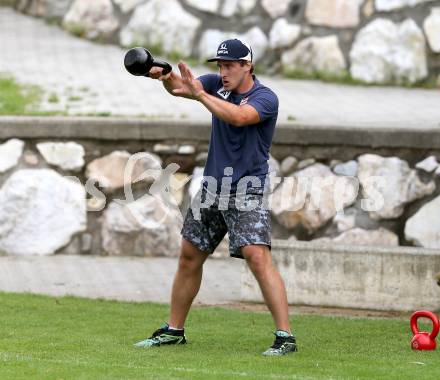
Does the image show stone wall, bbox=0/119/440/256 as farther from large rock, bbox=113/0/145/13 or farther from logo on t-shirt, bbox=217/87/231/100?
logo on t-shirt, bbox=217/87/231/100

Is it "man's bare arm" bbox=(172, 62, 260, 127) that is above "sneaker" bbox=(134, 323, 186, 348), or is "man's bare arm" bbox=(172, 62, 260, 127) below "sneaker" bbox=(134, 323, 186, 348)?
above

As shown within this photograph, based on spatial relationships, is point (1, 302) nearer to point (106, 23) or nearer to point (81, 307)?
point (81, 307)

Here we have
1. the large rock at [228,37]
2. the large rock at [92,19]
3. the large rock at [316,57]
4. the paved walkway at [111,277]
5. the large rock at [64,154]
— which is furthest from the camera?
the large rock at [92,19]

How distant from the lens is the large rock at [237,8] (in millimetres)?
13312

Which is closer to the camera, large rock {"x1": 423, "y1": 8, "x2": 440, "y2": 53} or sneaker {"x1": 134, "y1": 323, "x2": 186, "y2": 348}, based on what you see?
sneaker {"x1": 134, "y1": 323, "x2": 186, "y2": 348}

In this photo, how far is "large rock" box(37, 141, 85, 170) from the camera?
11008 millimetres

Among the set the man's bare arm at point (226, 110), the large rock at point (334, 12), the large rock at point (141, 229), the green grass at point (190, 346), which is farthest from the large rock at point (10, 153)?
the man's bare arm at point (226, 110)

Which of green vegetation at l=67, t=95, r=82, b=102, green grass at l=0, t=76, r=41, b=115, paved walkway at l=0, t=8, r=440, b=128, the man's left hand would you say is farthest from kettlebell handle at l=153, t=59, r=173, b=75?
green vegetation at l=67, t=95, r=82, b=102

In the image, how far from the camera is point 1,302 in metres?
9.06

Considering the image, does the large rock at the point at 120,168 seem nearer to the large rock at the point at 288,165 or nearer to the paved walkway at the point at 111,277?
the paved walkway at the point at 111,277

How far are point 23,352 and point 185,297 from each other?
1062 mm

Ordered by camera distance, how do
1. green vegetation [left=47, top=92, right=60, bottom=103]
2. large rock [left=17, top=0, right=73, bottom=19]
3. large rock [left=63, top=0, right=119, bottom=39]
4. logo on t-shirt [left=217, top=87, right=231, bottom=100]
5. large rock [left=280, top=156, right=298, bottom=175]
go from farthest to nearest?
1. large rock [left=17, top=0, right=73, bottom=19]
2. large rock [left=63, top=0, right=119, bottom=39]
3. green vegetation [left=47, top=92, right=60, bottom=103]
4. large rock [left=280, top=156, right=298, bottom=175]
5. logo on t-shirt [left=217, top=87, right=231, bottom=100]

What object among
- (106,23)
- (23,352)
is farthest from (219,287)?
(106,23)

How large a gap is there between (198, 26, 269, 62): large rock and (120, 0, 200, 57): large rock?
154 mm
